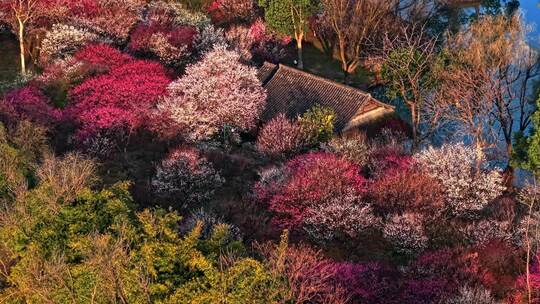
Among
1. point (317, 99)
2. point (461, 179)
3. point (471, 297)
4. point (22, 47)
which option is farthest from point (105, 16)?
point (471, 297)

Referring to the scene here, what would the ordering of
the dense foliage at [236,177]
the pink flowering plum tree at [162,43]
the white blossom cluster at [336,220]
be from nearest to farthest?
the dense foliage at [236,177], the white blossom cluster at [336,220], the pink flowering plum tree at [162,43]

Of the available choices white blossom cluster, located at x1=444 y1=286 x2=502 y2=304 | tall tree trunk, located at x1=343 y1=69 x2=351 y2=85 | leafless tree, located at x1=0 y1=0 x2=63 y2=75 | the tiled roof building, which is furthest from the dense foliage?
tall tree trunk, located at x1=343 y1=69 x2=351 y2=85

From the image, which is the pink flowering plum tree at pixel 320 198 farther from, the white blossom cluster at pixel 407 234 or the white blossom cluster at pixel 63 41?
the white blossom cluster at pixel 63 41

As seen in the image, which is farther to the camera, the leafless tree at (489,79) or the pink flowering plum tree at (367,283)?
the leafless tree at (489,79)

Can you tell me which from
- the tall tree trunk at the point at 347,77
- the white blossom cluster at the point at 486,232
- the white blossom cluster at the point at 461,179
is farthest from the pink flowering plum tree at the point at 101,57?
the white blossom cluster at the point at 486,232

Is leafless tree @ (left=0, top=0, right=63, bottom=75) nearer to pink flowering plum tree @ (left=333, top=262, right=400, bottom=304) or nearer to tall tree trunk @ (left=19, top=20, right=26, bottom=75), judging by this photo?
tall tree trunk @ (left=19, top=20, right=26, bottom=75)

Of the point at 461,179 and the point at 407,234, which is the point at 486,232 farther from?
the point at 461,179

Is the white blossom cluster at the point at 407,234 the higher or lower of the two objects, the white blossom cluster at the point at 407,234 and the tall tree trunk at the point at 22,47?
the higher
